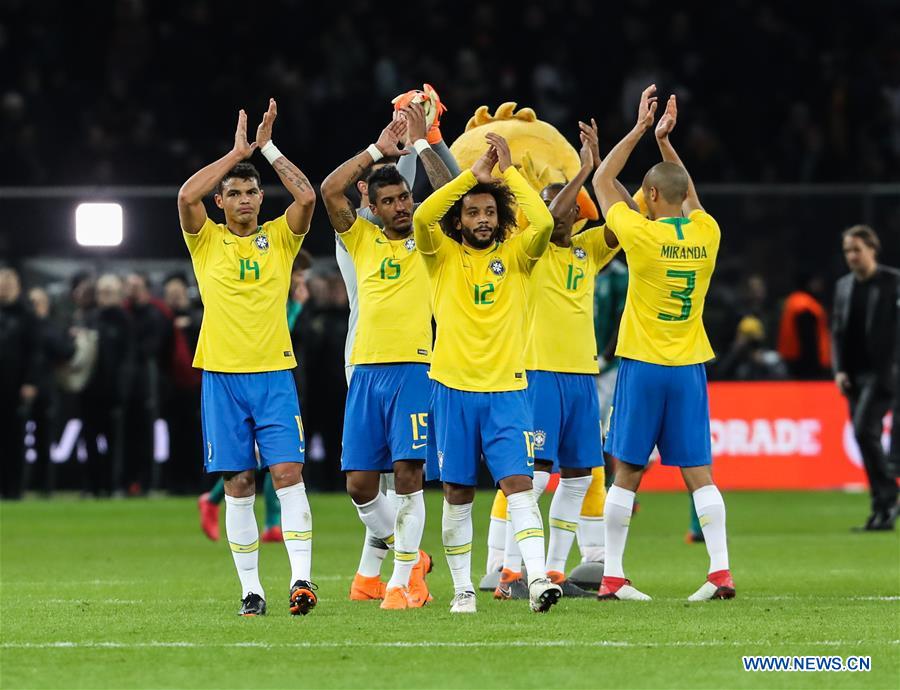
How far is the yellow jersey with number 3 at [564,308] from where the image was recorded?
10047mm

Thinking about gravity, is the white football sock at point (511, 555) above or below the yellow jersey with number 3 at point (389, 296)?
below

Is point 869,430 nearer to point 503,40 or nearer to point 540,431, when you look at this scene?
point 540,431

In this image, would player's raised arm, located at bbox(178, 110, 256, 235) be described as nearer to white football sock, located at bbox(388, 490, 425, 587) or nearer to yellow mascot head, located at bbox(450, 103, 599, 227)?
white football sock, located at bbox(388, 490, 425, 587)

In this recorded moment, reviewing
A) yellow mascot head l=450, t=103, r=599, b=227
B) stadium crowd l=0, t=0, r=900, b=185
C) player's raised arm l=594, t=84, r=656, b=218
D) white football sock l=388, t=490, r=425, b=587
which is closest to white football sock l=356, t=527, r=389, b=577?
white football sock l=388, t=490, r=425, b=587

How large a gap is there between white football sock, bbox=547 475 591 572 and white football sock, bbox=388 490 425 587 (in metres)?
1.07

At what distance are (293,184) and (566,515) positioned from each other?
8.06 ft

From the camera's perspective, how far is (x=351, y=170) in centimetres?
925

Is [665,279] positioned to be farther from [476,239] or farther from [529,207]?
[476,239]

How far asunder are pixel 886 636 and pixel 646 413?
2.15 metres

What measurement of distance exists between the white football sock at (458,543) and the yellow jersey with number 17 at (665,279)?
57.4 inches

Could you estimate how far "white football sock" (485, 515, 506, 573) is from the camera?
10383 millimetres

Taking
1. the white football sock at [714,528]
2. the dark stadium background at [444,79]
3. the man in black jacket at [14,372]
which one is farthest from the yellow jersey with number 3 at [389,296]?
the dark stadium background at [444,79]

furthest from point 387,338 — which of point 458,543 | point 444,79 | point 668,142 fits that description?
point 444,79

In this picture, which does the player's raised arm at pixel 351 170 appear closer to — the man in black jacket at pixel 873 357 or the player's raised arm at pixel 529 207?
the player's raised arm at pixel 529 207
